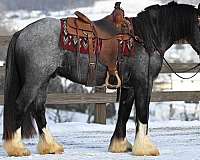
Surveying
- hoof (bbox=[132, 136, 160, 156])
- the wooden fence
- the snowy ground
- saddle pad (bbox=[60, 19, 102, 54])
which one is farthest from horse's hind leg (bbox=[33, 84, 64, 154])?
the wooden fence

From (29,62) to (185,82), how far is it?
312 inches

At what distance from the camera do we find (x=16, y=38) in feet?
18.6

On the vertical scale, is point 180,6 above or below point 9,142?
above

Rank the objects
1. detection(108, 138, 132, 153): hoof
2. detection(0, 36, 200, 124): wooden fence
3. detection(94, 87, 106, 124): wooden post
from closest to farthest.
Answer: detection(108, 138, 132, 153): hoof → detection(0, 36, 200, 124): wooden fence → detection(94, 87, 106, 124): wooden post

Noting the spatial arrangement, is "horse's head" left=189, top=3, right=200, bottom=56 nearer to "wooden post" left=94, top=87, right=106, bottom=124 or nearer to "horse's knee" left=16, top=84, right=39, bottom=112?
"horse's knee" left=16, top=84, right=39, bottom=112

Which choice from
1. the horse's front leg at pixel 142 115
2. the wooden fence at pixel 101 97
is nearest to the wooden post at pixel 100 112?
the wooden fence at pixel 101 97

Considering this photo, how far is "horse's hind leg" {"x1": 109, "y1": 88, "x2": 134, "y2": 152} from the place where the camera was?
5.95m

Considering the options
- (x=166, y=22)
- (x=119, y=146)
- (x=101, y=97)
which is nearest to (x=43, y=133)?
(x=119, y=146)

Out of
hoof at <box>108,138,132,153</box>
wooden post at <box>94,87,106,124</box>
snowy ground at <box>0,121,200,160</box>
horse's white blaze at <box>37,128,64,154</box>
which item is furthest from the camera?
wooden post at <box>94,87,106,124</box>

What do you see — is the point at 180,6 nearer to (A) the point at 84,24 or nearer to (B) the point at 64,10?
(A) the point at 84,24

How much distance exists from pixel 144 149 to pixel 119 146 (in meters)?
0.46

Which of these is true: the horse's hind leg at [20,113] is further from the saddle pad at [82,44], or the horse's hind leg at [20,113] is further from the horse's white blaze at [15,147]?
the saddle pad at [82,44]

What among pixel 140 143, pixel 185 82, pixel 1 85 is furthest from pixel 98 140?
pixel 185 82

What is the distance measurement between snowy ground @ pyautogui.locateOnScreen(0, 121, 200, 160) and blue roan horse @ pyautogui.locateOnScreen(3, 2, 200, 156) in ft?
0.71
